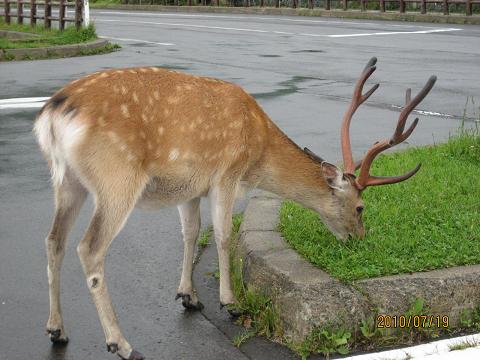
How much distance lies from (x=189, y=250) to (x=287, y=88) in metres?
7.79

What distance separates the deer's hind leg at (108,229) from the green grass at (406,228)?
1230 millimetres

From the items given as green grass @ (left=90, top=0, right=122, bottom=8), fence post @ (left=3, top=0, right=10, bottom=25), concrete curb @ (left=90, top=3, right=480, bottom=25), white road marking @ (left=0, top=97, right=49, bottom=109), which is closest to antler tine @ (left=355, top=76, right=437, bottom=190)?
→ white road marking @ (left=0, top=97, right=49, bottom=109)

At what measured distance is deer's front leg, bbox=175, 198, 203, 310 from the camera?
5398 millimetres

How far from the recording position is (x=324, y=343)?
4691 mm

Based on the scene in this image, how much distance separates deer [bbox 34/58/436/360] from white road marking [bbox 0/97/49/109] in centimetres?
636

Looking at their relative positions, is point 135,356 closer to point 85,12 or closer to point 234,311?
point 234,311

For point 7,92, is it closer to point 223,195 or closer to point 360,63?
point 360,63

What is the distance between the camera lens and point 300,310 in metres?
4.72

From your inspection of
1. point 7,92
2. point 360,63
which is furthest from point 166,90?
point 360,63

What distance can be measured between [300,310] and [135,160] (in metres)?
1.24

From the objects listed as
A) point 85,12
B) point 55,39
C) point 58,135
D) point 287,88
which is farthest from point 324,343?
point 85,12

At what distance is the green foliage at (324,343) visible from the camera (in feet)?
15.3

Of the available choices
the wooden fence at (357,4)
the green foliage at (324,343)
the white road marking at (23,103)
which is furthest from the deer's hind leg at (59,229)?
the wooden fence at (357,4)

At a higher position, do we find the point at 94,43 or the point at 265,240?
the point at 94,43
